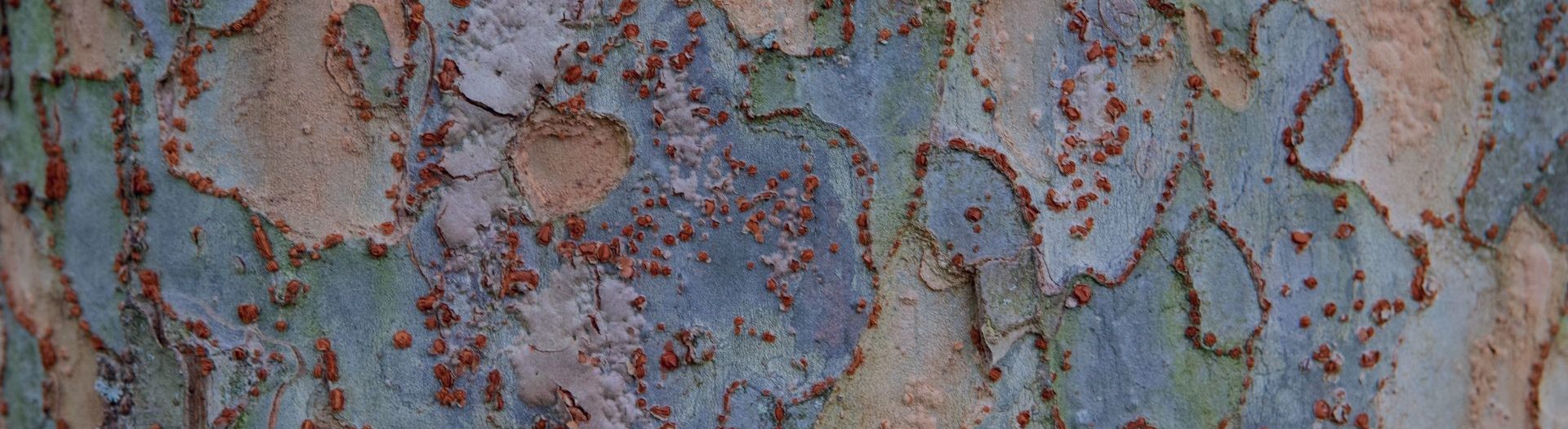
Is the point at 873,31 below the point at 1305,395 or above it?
above

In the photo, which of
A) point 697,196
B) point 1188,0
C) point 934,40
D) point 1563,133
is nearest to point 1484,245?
point 1563,133

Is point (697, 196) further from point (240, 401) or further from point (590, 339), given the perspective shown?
point (240, 401)

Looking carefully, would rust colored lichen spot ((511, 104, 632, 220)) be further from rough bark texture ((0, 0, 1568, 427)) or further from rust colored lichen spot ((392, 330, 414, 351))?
rust colored lichen spot ((392, 330, 414, 351))

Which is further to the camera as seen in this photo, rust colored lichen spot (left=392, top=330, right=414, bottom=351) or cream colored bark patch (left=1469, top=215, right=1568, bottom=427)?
cream colored bark patch (left=1469, top=215, right=1568, bottom=427)

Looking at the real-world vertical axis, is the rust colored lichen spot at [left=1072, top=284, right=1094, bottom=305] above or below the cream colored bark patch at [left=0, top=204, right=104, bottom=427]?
above

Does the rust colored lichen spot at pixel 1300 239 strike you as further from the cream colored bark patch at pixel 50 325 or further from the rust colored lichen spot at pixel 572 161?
the cream colored bark patch at pixel 50 325

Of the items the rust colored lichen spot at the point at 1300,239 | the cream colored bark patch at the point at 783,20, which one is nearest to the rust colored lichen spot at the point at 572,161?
the cream colored bark patch at the point at 783,20

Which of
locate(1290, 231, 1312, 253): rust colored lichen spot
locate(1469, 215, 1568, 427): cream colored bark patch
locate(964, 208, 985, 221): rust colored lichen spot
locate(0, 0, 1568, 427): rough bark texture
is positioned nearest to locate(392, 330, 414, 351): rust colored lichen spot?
locate(0, 0, 1568, 427): rough bark texture

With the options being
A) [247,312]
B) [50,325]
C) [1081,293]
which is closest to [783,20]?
[1081,293]
